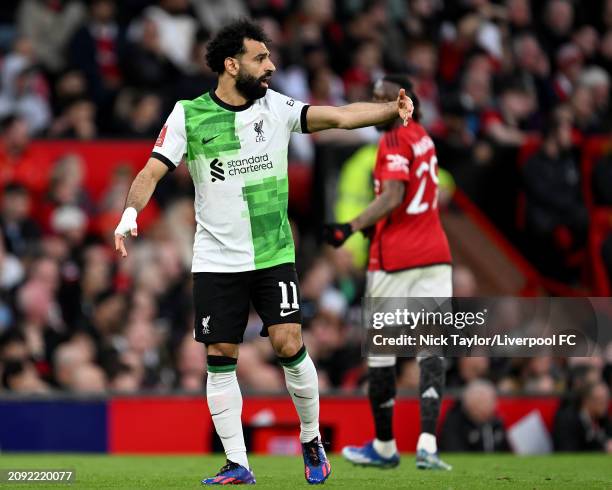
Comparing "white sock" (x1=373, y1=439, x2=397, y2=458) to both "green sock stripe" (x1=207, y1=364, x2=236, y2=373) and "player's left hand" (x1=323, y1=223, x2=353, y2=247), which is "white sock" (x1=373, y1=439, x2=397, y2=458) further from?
"green sock stripe" (x1=207, y1=364, x2=236, y2=373)

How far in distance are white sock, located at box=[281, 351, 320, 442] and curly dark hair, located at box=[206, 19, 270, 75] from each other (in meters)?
1.86

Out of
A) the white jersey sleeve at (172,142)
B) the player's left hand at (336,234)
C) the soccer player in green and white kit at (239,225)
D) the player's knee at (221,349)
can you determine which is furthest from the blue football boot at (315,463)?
the white jersey sleeve at (172,142)

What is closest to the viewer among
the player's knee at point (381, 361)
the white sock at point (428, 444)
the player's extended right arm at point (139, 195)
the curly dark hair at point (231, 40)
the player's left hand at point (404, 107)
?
the player's extended right arm at point (139, 195)

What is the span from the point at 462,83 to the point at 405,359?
6173mm

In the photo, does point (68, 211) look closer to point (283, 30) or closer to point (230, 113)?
point (283, 30)

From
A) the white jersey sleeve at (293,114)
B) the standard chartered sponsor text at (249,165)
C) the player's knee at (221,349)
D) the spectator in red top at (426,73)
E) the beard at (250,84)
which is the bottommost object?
the player's knee at (221,349)

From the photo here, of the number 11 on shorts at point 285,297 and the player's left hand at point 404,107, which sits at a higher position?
the player's left hand at point 404,107

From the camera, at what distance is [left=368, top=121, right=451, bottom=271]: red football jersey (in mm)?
11039

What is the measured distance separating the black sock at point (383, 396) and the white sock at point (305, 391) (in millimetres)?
1682

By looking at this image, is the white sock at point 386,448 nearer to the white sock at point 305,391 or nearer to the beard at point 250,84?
the white sock at point 305,391

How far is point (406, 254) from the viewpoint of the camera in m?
11.1

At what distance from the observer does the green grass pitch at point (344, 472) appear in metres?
9.52

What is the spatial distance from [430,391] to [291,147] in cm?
711

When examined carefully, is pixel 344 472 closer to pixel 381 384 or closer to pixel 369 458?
pixel 369 458
